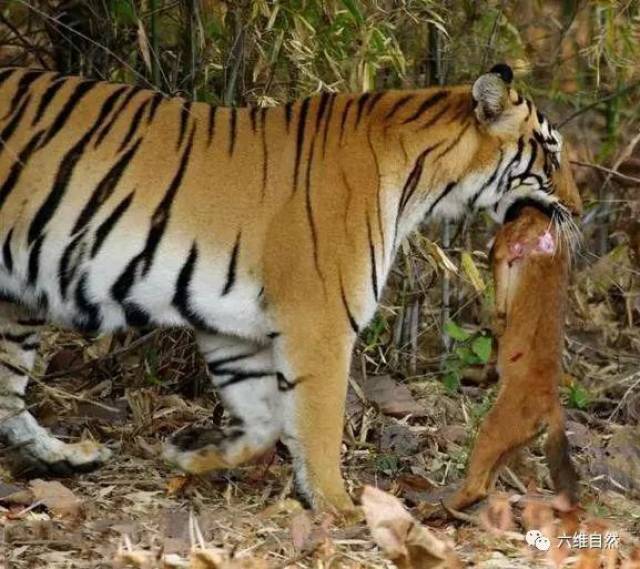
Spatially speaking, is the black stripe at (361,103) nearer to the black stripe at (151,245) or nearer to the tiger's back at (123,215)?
the tiger's back at (123,215)

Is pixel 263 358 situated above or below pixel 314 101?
below

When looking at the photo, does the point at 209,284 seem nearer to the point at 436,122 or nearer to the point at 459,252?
the point at 436,122

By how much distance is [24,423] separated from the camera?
17.4ft

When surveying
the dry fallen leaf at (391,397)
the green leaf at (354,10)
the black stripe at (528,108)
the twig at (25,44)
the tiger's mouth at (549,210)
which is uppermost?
the green leaf at (354,10)

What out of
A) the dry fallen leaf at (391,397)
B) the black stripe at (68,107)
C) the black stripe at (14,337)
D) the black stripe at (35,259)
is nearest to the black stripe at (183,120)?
the black stripe at (68,107)

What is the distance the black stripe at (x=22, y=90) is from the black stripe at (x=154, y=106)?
1.33 feet

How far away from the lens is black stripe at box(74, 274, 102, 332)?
4957mm

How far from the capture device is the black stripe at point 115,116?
5.02 meters

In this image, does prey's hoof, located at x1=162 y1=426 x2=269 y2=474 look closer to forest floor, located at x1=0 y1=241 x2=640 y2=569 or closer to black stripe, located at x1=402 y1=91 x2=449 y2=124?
forest floor, located at x1=0 y1=241 x2=640 y2=569

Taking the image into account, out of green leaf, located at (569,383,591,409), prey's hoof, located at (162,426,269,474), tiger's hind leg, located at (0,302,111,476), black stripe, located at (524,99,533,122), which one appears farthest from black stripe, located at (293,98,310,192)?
green leaf, located at (569,383,591,409)

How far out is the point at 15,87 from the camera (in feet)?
16.9

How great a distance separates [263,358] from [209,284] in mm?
460

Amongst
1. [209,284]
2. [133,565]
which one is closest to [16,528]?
[133,565]

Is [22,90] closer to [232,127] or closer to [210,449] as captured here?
[232,127]
